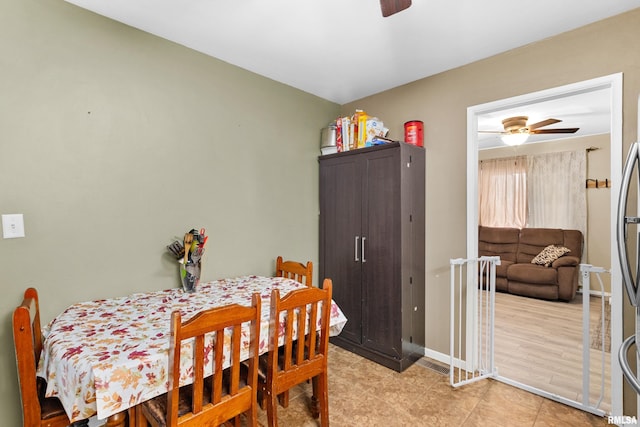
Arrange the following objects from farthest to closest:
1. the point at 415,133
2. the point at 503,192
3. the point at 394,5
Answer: the point at 503,192
the point at 415,133
the point at 394,5

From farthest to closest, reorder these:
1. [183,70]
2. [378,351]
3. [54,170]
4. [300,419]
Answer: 1. [378,351]
2. [183,70]
3. [300,419]
4. [54,170]

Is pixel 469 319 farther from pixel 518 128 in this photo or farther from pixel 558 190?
pixel 558 190

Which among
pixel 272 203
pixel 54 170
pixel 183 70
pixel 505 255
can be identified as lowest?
pixel 505 255

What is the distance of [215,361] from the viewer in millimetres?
1323

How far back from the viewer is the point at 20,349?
1231mm

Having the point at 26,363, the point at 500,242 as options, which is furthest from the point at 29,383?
the point at 500,242

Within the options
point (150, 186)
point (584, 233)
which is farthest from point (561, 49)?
point (584, 233)

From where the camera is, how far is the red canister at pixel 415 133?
283cm

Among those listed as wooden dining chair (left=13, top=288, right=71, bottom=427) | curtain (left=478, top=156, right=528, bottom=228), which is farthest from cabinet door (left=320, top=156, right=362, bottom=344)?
curtain (left=478, top=156, right=528, bottom=228)

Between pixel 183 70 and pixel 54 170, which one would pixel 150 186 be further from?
pixel 183 70

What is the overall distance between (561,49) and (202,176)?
2.70 meters

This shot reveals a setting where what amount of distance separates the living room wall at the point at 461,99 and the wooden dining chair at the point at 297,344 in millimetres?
1393

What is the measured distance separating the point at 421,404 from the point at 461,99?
2347 mm

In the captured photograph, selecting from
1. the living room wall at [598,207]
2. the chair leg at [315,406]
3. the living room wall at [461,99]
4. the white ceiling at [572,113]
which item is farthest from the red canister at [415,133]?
the living room wall at [598,207]
